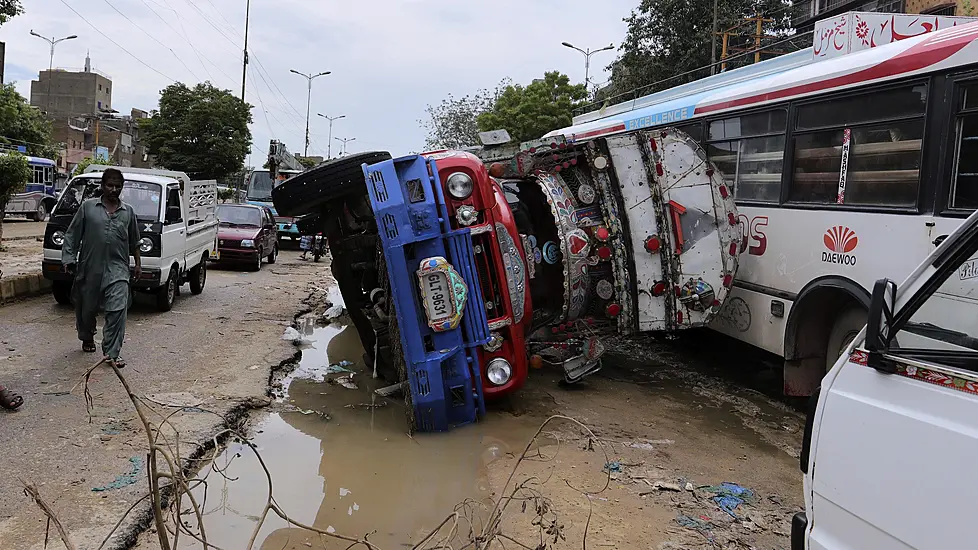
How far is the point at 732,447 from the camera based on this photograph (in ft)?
17.2

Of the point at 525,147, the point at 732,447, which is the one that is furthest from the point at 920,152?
the point at 525,147

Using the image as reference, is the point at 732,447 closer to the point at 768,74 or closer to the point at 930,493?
the point at 930,493

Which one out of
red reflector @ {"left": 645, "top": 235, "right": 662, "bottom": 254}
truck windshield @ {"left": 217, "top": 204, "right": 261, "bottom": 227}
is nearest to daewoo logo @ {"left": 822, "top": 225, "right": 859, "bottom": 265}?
red reflector @ {"left": 645, "top": 235, "right": 662, "bottom": 254}

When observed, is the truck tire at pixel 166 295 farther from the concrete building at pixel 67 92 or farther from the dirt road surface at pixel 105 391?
the concrete building at pixel 67 92

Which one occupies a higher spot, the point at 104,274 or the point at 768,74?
the point at 768,74

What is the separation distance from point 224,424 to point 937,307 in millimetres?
4407

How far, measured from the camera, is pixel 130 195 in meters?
9.28

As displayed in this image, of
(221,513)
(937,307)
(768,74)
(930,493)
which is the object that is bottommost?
(221,513)

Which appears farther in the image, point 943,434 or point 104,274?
point 104,274

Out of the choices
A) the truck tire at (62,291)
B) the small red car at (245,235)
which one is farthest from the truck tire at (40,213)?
the truck tire at (62,291)

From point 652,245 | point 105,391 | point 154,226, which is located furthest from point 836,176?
point 154,226

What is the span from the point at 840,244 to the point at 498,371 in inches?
108

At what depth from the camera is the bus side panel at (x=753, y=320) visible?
6.07 meters

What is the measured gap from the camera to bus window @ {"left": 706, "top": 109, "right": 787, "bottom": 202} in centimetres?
634
